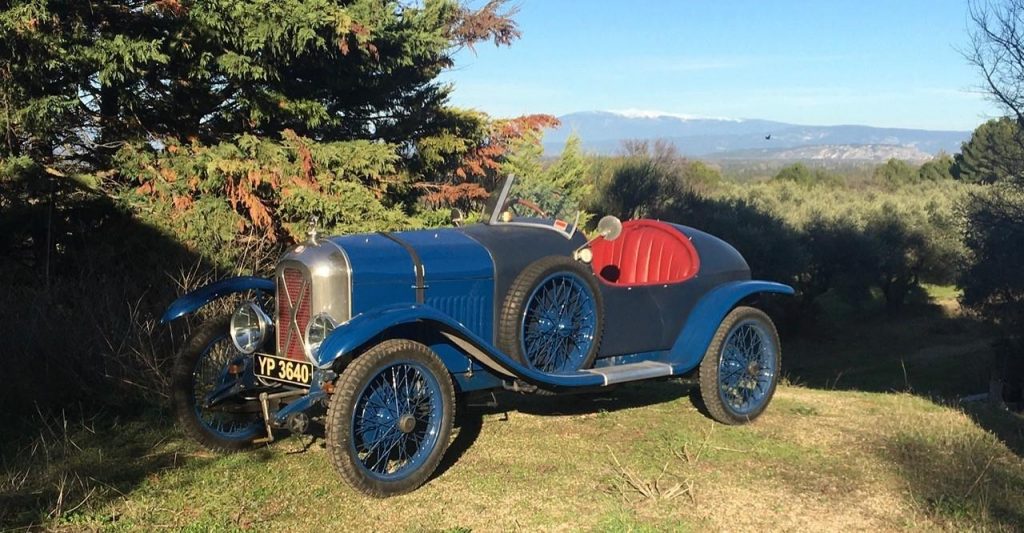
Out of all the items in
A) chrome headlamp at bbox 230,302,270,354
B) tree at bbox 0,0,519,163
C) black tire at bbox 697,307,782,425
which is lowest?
black tire at bbox 697,307,782,425

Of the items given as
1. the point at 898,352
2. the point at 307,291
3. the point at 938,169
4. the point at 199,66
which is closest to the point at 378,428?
the point at 307,291

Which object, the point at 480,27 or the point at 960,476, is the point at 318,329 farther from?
the point at 480,27

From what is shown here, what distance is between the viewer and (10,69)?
8.73 m

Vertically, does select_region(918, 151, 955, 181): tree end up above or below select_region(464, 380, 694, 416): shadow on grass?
above

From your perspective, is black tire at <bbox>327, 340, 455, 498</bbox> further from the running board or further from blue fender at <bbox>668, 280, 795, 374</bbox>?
blue fender at <bbox>668, 280, 795, 374</bbox>

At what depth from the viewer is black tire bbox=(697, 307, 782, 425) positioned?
18.8 feet

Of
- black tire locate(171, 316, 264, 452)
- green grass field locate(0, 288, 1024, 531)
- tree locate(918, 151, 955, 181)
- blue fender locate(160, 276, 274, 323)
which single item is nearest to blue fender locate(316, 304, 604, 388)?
green grass field locate(0, 288, 1024, 531)

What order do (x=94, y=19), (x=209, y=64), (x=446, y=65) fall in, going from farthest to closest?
1. (x=446, y=65)
2. (x=209, y=64)
3. (x=94, y=19)

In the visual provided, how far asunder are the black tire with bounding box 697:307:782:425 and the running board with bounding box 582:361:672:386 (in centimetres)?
38

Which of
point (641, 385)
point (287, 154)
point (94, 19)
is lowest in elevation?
point (641, 385)

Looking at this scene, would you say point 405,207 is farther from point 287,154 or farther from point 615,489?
point 615,489

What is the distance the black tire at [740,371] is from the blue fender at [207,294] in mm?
3113

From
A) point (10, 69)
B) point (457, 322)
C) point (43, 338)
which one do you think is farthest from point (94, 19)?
point (457, 322)

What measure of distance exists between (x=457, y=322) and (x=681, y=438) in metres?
1.93
